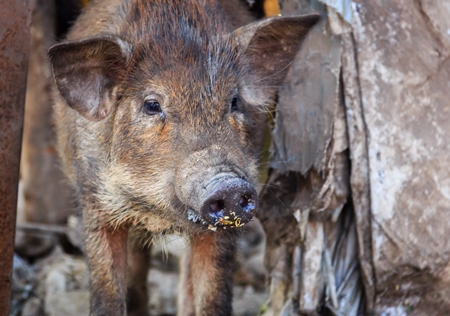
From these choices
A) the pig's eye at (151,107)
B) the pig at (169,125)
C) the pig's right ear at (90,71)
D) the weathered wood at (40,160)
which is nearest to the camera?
the pig at (169,125)

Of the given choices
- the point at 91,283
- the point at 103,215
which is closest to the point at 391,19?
the point at 103,215

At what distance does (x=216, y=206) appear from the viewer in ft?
12.1

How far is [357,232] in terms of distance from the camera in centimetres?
515

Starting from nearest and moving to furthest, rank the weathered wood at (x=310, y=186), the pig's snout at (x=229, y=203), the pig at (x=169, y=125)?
the pig's snout at (x=229, y=203)
the pig at (x=169, y=125)
the weathered wood at (x=310, y=186)

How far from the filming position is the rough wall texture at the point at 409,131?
4.85m

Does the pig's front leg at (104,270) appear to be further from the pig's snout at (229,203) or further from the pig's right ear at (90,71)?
the pig's snout at (229,203)

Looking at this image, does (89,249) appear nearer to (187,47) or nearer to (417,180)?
→ (187,47)

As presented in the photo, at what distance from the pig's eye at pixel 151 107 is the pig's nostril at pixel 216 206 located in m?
0.82

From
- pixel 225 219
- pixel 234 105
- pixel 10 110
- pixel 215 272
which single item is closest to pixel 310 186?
pixel 215 272

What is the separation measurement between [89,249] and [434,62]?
2335 millimetres

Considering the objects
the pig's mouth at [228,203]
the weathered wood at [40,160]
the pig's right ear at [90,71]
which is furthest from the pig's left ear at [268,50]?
the weathered wood at [40,160]

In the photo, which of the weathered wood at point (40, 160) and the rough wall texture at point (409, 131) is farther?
the weathered wood at point (40, 160)

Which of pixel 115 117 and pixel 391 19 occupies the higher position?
pixel 391 19

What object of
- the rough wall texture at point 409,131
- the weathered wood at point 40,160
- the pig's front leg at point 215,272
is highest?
the rough wall texture at point 409,131
